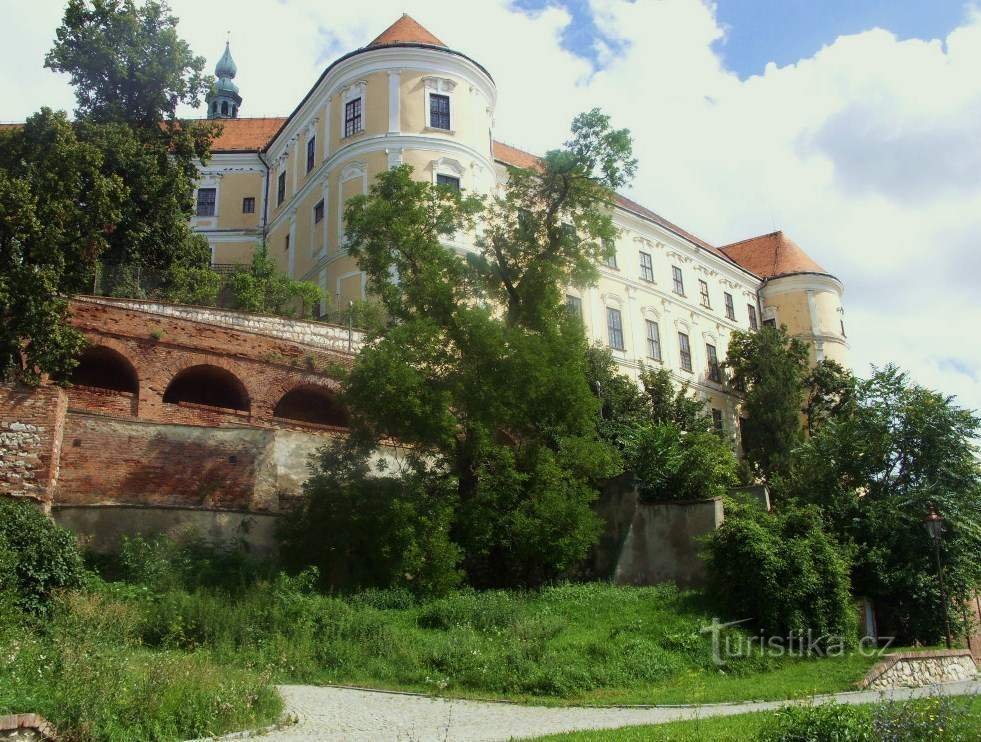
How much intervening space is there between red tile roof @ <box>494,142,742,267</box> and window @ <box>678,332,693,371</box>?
18.1ft

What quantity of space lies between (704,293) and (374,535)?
32.9 metres

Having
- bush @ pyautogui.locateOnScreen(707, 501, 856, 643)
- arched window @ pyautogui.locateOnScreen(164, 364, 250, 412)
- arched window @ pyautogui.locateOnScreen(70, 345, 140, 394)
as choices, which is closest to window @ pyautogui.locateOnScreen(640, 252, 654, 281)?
arched window @ pyautogui.locateOnScreen(164, 364, 250, 412)

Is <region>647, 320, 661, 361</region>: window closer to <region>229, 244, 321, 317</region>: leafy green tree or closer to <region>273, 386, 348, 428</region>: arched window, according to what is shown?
<region>229, 244, 321, 317</region>: leafy green tree

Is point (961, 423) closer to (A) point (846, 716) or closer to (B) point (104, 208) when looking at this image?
(A) point (846, 716)

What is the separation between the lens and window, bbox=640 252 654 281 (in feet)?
147

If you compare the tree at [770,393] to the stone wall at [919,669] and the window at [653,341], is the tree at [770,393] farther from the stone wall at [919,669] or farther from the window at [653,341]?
the stone wall at [919,669]

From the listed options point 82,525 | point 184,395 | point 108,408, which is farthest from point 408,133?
point 82,525

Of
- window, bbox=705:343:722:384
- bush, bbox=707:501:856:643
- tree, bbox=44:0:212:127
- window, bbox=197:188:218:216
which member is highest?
window, bbox=197:188:218:216

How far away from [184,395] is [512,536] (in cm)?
974

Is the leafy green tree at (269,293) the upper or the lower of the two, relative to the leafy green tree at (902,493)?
upper

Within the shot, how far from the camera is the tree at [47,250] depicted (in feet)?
61.0

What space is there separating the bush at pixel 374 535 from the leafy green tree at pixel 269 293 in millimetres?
9272

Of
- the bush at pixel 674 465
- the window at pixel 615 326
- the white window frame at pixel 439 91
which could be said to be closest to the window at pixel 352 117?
the white window frame at pixel 439 91

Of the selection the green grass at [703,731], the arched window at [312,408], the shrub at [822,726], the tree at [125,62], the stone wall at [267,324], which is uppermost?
the tree at [125,62]
